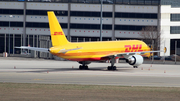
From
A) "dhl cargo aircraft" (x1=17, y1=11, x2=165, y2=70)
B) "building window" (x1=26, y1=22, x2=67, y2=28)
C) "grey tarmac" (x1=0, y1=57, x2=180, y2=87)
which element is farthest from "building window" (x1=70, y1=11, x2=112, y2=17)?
"grey tarmac" (x1=0, y1=57, x2=180, y2=87)

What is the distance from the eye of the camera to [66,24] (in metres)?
87.9

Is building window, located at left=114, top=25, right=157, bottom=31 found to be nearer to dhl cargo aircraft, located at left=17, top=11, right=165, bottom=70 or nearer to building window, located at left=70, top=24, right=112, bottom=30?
building window, located at left=70, top=24, right=112, bottom=30

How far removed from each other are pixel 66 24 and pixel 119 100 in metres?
74.5

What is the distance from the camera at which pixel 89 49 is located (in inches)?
1451

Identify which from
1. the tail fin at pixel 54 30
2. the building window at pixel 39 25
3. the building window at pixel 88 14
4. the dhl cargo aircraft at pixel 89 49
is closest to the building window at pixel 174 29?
the building window at pixel 88 14

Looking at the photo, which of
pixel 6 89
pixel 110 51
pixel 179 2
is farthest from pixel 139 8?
pixel 6 89

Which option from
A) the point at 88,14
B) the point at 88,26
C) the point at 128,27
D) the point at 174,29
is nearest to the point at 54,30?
the point at 88,14

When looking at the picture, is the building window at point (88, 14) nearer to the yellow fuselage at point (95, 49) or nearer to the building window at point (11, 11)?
the building window at point (11, 11)

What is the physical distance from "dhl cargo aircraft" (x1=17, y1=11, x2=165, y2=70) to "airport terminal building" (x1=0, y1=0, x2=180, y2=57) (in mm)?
44511

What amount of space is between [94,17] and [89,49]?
50.4m

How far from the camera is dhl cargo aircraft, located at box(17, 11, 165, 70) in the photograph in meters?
34.3

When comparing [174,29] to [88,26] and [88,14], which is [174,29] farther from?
[88,14]

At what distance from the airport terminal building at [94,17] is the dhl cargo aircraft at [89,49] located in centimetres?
4451

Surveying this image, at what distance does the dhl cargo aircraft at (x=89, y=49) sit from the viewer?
3431 cm
